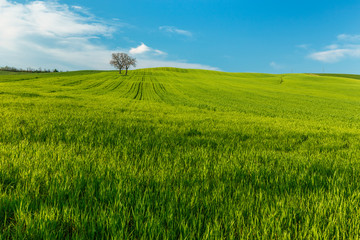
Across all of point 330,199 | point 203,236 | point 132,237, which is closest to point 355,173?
point 330,199

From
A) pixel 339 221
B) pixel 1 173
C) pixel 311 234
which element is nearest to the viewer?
pixel 311 234

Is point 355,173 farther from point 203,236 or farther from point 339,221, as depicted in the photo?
point 203,236

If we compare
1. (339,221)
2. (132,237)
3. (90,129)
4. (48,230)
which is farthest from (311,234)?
(90,129)

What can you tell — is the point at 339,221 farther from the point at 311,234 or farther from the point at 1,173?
the point at 1,173

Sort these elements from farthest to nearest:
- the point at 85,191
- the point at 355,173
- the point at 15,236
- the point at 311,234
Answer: the point at 355,173, the point at 85,191, the point at 311,234, the point at 15,236

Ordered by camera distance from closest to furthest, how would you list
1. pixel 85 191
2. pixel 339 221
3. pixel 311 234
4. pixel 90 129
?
pixel 311 234, pixel 339 221, pixel 85 191, pixel 90 129

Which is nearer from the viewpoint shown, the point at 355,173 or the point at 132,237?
the point at 132,237

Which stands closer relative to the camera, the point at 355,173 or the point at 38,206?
the point at 38,206

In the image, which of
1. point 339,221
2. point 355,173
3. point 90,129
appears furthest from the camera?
point 90,129

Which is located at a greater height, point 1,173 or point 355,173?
point 1,173

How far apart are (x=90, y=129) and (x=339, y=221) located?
5929 millimetres

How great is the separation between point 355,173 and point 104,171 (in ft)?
13.6

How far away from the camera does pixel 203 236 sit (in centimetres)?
151

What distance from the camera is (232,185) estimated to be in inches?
98.8
